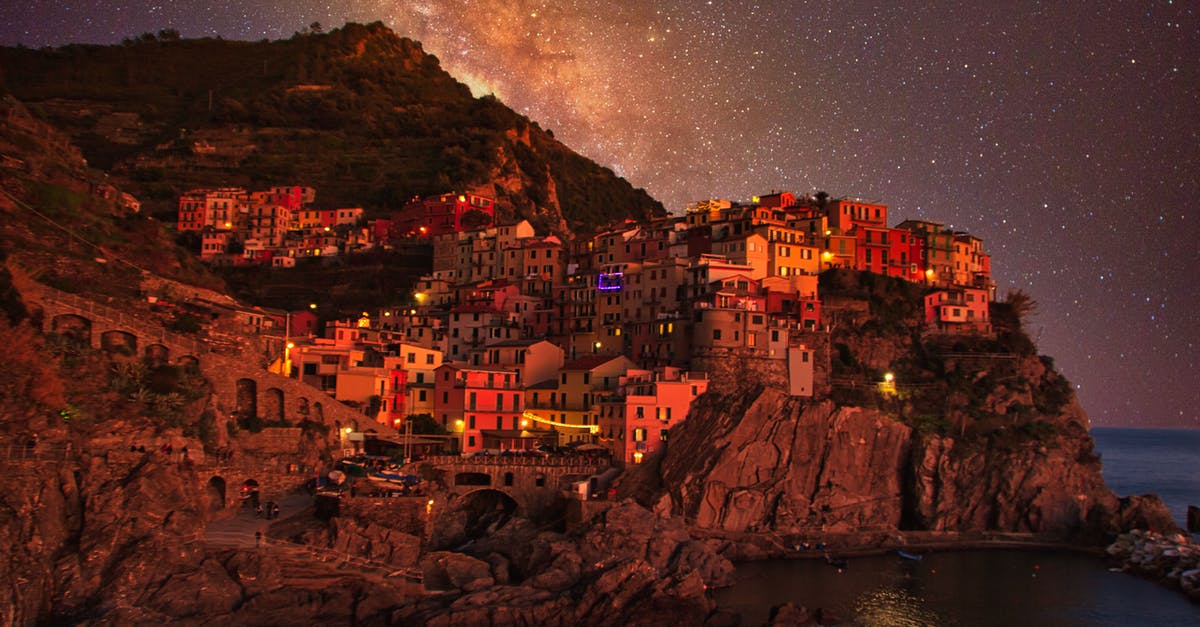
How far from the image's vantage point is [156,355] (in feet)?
135

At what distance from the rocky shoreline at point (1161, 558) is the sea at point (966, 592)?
31.0 inches

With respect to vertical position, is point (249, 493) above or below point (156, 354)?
below

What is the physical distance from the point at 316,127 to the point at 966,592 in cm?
9935

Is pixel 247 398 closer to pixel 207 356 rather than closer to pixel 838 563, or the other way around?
pixel 207 356

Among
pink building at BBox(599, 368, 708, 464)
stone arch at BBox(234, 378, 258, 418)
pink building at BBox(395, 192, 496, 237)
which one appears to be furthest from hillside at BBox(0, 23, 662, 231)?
stone arch at BBox(234, 378, 258, 418)

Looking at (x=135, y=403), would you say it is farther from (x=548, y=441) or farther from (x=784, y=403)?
(x=784, y=403)

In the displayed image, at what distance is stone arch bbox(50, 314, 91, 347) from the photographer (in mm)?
38469

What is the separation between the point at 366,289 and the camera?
3068 inches

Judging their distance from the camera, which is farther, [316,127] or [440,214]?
[316,127]

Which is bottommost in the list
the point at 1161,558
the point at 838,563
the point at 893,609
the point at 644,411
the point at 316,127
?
the point at 893,609

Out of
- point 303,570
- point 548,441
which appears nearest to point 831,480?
point 548,441

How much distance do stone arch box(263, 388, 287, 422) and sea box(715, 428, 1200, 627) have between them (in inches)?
831

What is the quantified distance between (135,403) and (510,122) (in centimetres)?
8323

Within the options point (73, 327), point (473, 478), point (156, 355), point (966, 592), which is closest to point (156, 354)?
point (156, 355)
